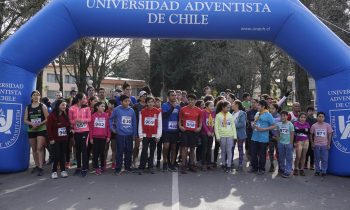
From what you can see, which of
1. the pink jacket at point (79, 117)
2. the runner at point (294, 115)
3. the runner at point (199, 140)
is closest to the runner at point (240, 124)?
the runner at point (199, 140)

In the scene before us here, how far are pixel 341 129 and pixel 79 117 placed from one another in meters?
5.68

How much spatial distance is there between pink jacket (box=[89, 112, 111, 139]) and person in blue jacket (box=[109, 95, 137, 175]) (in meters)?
0.14

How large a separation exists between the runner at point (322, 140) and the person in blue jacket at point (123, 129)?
158 inches

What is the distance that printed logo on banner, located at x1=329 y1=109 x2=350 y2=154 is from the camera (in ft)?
29.1

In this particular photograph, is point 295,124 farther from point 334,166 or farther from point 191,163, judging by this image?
point 191,163

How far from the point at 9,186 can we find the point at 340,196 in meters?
6.07

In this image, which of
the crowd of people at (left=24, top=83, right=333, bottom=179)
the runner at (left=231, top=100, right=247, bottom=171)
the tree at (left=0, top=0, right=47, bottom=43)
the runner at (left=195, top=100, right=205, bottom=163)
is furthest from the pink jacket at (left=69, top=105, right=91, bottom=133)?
the tree at (left=0, top=0, right=47, bottom=43)

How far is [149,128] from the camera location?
9102 mm

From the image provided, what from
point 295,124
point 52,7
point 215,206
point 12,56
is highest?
point 52,7

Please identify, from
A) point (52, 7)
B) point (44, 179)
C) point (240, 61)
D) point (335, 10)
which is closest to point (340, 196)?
point (44, 179)

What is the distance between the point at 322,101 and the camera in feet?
30.5

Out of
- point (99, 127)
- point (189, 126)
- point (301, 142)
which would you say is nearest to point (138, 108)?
point (99, 127)

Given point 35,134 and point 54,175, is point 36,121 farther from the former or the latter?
point 54,175

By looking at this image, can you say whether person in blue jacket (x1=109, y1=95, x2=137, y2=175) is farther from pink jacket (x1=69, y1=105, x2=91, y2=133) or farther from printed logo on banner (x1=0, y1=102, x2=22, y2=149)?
printed logo on banner (x1=0, y1=102, x2=22, y2=149)
